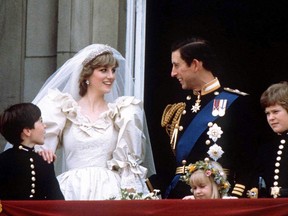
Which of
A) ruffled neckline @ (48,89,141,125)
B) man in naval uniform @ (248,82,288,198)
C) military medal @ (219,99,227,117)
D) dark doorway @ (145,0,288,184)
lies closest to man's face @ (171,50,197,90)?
military medal @ (219,99,227,117)

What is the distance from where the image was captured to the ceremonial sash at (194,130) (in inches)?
→ 500

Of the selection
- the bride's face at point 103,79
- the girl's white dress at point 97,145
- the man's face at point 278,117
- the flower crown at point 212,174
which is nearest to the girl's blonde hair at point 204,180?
the flower crown at point 212,174

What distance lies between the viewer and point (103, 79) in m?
13.0

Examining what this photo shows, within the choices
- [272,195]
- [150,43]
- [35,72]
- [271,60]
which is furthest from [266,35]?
[272,195]

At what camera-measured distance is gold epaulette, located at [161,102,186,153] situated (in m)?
12.9

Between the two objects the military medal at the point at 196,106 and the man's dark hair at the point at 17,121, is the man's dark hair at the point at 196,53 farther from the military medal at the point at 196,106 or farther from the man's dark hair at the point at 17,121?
the man's dark hair at the point at 17,121

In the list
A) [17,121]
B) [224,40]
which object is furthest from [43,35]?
[17,121]

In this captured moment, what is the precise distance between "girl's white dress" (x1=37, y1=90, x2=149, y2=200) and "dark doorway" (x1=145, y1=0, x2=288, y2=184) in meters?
1.44

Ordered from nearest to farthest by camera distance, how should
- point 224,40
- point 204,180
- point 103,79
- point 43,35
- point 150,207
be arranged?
1. point 150,207
2. point 204,180
3. point 103,79
4. point 43,35
5. point 224,40

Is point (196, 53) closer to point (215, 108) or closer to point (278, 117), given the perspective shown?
point (215, 108)

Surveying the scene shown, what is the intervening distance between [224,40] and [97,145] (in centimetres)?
269

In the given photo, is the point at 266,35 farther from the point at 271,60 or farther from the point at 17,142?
the point at 17,142

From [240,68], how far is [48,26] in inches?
71.9

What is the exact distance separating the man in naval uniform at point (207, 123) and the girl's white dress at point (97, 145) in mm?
294
